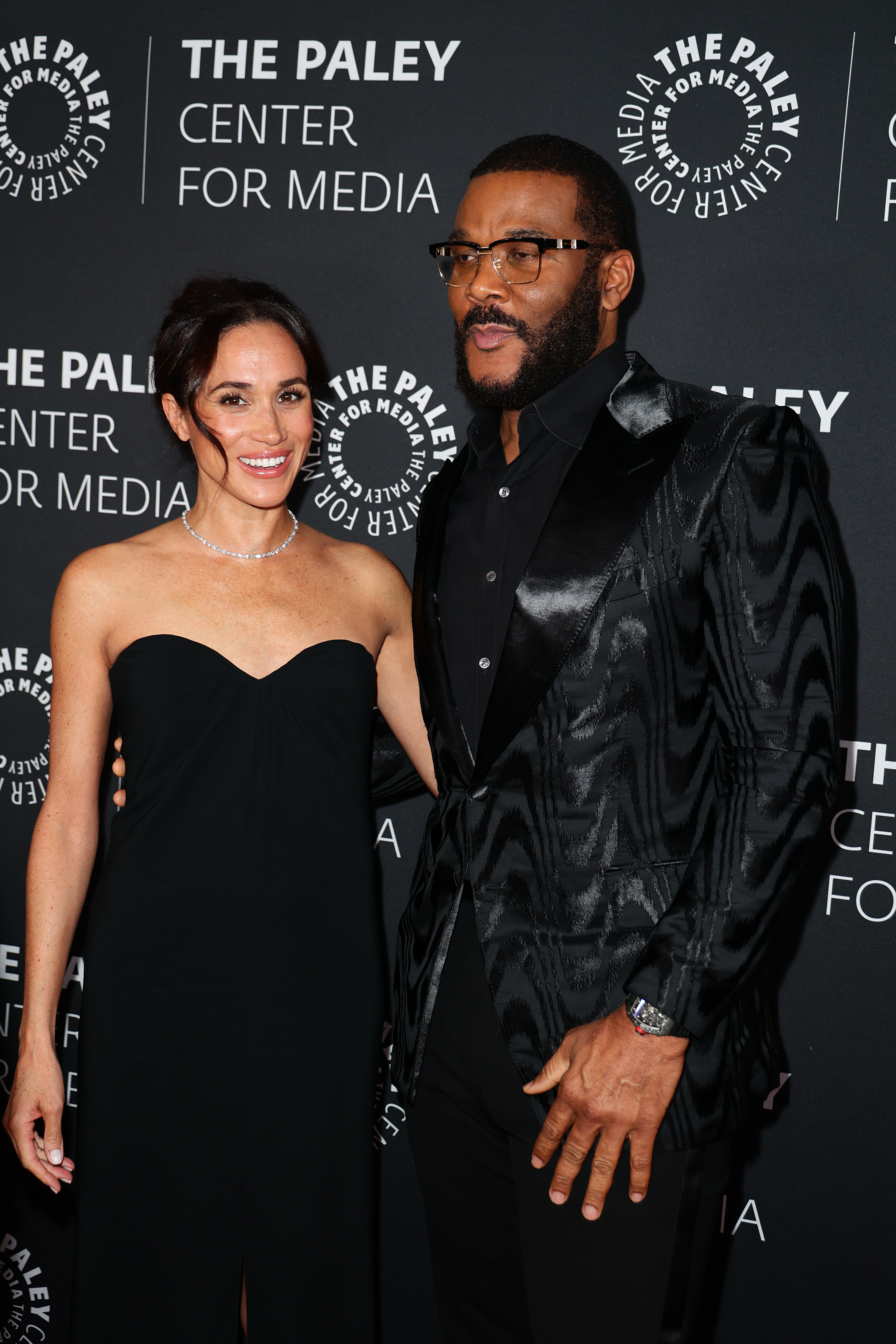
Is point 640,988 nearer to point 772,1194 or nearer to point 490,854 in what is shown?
point 490,854

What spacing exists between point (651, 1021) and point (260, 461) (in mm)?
1083

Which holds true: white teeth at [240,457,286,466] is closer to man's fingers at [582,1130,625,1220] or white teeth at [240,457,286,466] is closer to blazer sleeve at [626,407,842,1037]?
blazer sleeve at [626,407,842,1037]

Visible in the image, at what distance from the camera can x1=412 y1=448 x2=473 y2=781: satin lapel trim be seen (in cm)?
166

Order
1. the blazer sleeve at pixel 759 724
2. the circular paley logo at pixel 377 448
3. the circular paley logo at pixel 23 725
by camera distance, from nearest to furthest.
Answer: the blazer sleeve at pixel 759 724 → the circular paley logo at pixel 377 448 → the circular paley logo at pixel 23 725

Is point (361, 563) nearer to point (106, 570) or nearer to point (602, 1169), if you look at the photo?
point (106, 570)

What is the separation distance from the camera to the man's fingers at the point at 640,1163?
1.44 metres

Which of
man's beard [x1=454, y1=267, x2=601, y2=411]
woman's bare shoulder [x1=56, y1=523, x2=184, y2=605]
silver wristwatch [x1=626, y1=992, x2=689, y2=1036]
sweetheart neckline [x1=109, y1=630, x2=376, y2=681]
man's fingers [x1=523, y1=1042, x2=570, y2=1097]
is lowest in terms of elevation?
man's fingers [x1=523, y1=1042, x2=570, y2=1097]

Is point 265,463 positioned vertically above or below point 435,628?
above

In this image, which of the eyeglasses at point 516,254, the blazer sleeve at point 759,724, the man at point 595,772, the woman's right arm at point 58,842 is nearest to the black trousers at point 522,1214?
the man at point 595,772

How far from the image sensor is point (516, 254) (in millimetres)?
1688

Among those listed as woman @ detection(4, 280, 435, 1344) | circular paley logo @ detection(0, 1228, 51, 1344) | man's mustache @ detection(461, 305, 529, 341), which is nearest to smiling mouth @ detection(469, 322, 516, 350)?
man's mustache @ detection(461, 305, 529, 341)

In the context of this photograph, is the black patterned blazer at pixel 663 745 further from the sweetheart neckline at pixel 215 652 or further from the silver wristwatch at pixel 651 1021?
the sweetheart neckline at pixel 215 652

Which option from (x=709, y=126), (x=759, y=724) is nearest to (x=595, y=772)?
(x=759, y=724)

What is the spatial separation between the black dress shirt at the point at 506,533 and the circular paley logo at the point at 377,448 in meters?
0.65
